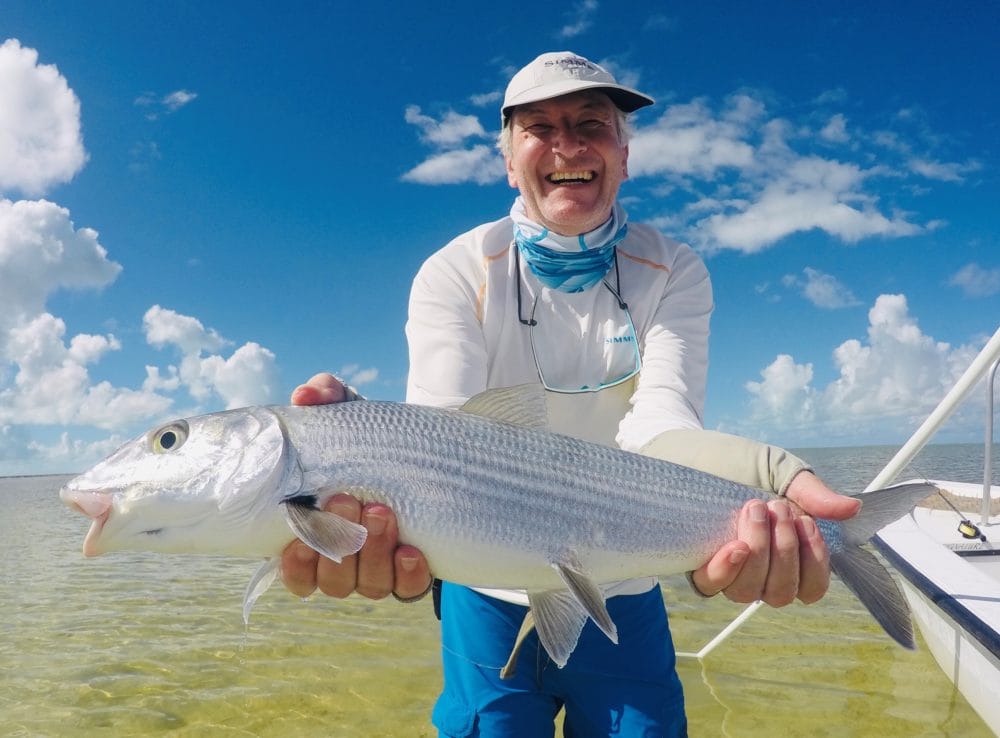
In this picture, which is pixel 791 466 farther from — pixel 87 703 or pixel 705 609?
pixel 705 609

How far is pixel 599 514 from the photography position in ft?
10.1

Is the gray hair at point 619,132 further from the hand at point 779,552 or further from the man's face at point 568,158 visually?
the hand at point 779,552

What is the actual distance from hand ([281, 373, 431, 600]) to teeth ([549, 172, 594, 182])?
77.4 inches

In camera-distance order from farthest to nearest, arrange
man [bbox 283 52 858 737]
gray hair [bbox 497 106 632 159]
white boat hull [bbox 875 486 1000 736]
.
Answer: white boat hull [bbox 875 486 1000 736]
gray hair [bbox 497 106 632 159]
man [bbox 283 52 858 737]

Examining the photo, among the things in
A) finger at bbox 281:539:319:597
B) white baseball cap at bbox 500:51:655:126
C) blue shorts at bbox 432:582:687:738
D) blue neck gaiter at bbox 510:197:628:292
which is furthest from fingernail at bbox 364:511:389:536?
white baseball cap at bbox 500:51:655:126

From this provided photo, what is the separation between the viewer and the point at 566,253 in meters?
3.98

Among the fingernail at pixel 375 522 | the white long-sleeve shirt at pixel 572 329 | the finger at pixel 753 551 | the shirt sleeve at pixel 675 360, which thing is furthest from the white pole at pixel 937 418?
the fingernail at pixel 375 522

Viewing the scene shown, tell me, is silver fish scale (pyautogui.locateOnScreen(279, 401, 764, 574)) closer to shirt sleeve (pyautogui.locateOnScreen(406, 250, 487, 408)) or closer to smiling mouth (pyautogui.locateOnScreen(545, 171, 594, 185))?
shirt sleeve (pyautogui.locateOnScreen(406, 250, 487, 408))

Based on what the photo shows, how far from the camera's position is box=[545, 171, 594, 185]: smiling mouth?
405cm

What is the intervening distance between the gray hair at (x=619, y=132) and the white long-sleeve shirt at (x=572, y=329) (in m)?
0.45

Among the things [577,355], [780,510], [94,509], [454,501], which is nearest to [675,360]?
[577,355]

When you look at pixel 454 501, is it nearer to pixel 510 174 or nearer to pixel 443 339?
pixel 443 339

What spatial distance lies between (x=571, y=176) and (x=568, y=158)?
123 millimetres

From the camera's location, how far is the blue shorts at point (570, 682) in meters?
3.59
